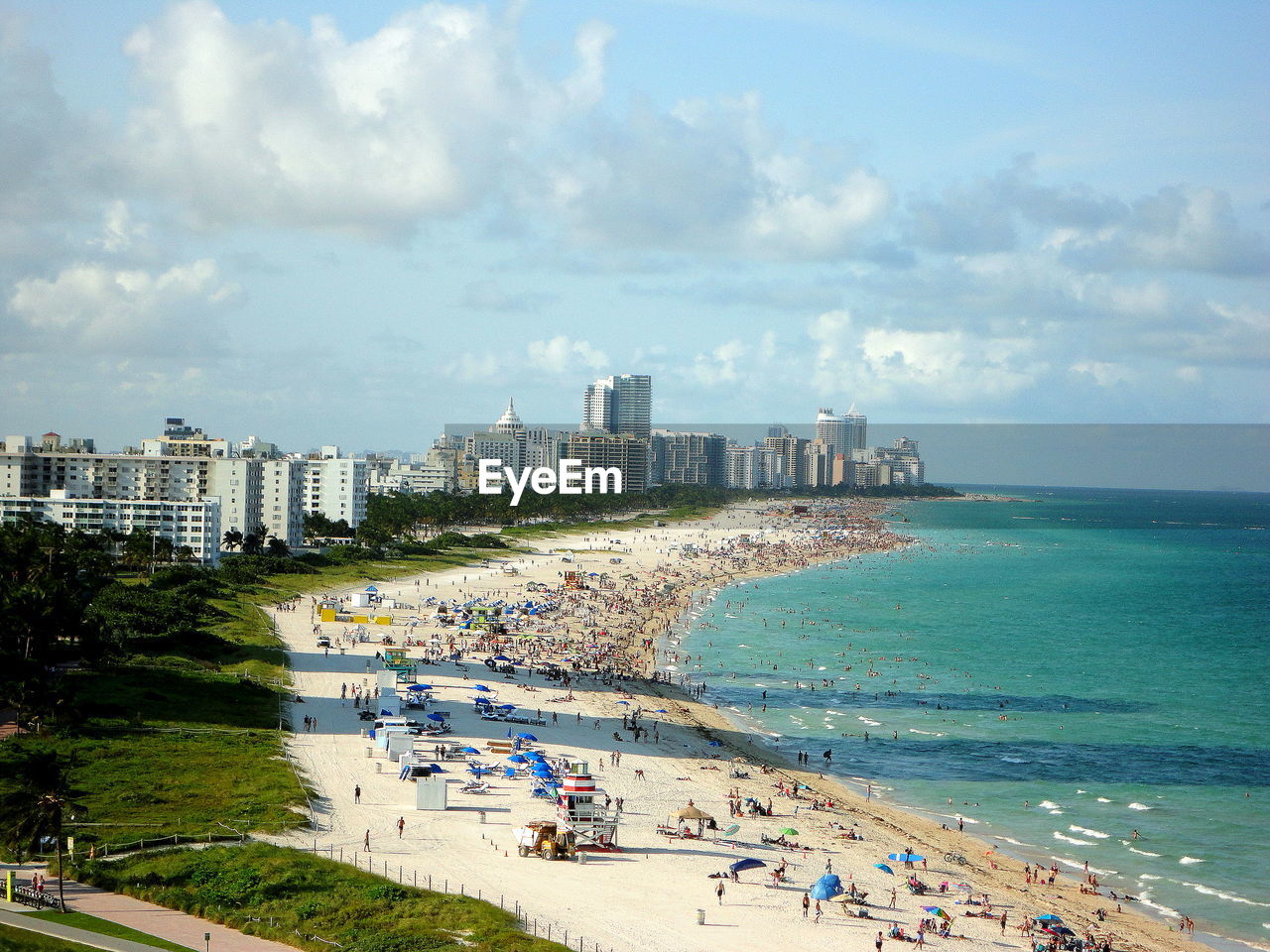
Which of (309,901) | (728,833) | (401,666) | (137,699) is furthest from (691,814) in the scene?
(401,666)

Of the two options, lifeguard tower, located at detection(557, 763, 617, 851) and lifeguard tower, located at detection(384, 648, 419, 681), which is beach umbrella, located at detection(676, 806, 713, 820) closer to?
lifeguard tower, located at detection(557, 763, 617, 851)

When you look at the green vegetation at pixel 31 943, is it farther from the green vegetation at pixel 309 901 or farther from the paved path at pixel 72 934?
the green vegetation at pixel 309 901

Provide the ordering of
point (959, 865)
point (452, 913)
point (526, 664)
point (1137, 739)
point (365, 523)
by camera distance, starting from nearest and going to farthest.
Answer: point (452, 913)
point (959, 865)
point (1137, 739)
point (526, 664)
point (365, 523)

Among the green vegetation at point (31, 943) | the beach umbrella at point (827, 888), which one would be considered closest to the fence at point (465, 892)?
the green vegetation at point (31, 943)

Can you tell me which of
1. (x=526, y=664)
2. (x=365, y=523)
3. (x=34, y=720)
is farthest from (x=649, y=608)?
(x=34, y=720)

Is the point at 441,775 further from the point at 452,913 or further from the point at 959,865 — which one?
the point at 959,865

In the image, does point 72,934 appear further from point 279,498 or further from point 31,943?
point 279,498
